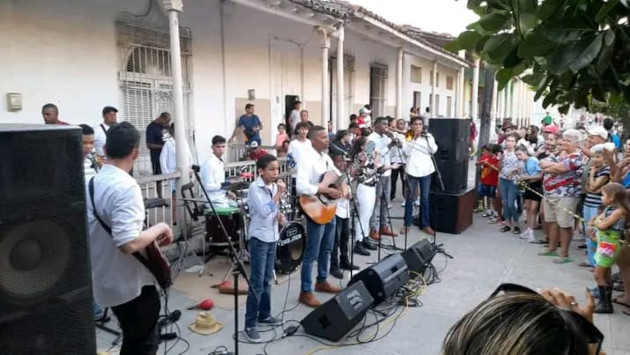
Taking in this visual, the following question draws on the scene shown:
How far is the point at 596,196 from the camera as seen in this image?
5.98 m

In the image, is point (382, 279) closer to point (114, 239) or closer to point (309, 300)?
point (309, 300)

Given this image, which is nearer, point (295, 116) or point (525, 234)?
point (525, 234)

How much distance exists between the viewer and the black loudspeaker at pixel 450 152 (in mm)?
8398

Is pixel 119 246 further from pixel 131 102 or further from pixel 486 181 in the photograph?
pixel 486 181

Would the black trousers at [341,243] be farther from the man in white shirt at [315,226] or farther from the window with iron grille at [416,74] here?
the window with iron grille at [416,74]

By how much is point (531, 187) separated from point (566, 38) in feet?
23.6

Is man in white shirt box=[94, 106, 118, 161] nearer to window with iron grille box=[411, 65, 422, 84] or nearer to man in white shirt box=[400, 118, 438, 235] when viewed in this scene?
man in white shirt box=[400, 118, 438, 235]

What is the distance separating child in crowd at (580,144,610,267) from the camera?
5773 millimetres

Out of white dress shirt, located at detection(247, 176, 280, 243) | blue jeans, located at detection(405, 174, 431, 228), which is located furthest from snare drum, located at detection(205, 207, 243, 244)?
blue jeans, located at detection(405, 174, 431, 228)

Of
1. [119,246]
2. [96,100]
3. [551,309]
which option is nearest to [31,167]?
[119,246]

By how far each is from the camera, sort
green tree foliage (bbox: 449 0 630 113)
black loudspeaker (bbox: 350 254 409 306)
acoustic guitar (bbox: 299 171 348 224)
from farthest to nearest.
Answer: acoustic guitar (bbox: 299 171 348 224) < black loudspeaker (bbox: 350 254 409 306) < green tree foliage (bbox: 449 0 630 113)

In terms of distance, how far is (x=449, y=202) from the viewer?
326 inches

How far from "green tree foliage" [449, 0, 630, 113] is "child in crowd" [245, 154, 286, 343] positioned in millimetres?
2936

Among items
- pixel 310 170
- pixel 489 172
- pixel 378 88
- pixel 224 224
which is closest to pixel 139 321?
pixel 310 170
